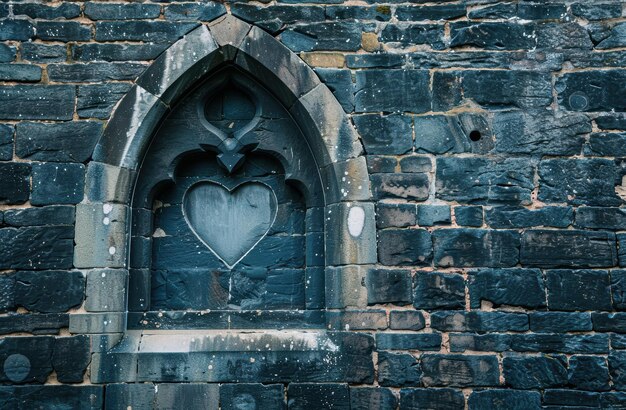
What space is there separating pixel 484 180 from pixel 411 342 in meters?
1.30

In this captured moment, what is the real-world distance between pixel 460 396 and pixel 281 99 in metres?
2.56

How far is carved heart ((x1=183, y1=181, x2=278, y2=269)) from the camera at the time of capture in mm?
4820

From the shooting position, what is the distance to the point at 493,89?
15.3 ft

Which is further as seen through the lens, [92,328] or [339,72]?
[339,72]

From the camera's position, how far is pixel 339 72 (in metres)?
4.67

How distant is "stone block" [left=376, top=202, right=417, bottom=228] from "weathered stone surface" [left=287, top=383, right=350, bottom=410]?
1183mm

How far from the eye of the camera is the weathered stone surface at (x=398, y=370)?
430 cm

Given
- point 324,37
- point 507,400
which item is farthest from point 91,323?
point 507,400

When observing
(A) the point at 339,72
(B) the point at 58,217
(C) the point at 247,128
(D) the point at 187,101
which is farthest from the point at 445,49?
(B) the point at 58,217

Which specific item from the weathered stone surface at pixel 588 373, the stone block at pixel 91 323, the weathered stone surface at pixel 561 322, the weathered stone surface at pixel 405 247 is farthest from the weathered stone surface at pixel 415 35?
the stone block at pixel 91 323

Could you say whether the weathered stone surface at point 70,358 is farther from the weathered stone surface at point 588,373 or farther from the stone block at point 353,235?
the weathered stone surface at point 588,373

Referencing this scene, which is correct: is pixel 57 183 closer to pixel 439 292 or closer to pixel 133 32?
pixel 133 32

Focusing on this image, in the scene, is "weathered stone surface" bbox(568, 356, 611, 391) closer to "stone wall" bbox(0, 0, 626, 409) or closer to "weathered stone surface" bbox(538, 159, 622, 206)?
"stone wall" bbox(0, 0, 626, 409)

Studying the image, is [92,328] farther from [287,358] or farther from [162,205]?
[287,358]
